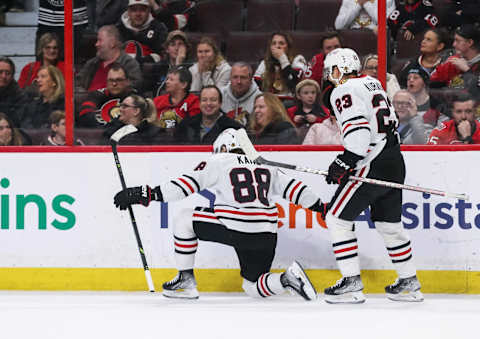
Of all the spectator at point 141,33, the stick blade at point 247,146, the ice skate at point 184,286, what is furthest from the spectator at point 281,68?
the ice skate at point 184,286

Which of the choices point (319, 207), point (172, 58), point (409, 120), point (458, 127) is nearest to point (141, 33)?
point (172, 58)

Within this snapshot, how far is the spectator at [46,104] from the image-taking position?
13.9 ft

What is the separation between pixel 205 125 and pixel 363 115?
0.88 m

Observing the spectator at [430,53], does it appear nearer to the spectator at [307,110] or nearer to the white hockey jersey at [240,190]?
the spectator at [307,110]

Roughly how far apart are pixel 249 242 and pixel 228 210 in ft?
0.58

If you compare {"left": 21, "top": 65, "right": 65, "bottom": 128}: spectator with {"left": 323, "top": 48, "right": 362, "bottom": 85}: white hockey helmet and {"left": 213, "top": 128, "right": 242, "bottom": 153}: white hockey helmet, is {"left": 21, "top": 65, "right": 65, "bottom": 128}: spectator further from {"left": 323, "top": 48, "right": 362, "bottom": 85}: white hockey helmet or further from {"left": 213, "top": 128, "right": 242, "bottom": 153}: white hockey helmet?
{"left": 323, "top": 48, "right": 362, "bottom": 85}: white hockey helmet

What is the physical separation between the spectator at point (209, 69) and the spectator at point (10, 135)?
2.93 ft

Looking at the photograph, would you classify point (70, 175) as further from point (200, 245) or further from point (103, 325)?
point (103, 325)

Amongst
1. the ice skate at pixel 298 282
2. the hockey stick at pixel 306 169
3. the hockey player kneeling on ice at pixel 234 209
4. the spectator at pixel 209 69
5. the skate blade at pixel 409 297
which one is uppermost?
the spectator at pixel 209 69

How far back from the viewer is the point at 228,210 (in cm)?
387

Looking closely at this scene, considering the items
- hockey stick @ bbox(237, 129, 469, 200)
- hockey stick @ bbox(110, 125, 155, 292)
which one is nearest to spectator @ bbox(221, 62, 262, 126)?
hockey stick @ bbox(237, 129, 469, 200)

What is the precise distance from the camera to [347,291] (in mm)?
3764

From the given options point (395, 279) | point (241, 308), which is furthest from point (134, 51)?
point (395, 279)

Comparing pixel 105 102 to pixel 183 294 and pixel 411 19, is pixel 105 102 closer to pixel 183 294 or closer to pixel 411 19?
pixel 183 294
